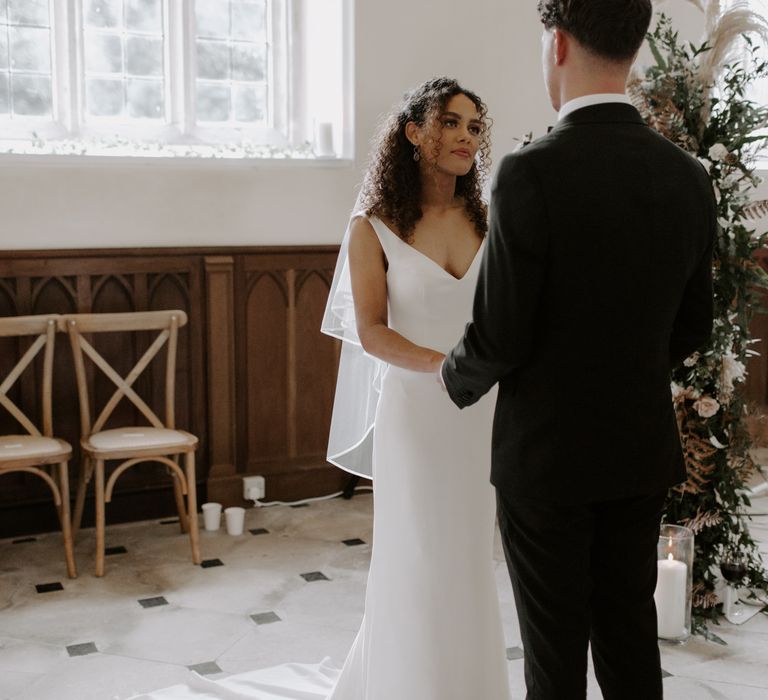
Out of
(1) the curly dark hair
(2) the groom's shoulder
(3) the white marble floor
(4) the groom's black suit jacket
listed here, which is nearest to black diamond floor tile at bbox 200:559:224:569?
(3) the white marble floor

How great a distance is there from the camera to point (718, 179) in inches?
139

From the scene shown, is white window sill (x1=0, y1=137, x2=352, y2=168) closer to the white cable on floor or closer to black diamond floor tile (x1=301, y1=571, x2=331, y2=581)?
the white cable on floor

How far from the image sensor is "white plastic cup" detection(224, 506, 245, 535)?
4734 mm

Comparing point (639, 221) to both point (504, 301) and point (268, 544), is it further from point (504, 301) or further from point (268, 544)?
point (268, 544)

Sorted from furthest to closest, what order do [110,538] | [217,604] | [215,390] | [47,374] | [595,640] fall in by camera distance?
[215,390]
[110,538]
[47,374]
[217,604]
[595,640]

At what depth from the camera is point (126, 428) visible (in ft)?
14.8

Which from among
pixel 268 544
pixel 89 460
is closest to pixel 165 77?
pixel 89 460

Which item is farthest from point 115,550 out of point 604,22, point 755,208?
point 604,22

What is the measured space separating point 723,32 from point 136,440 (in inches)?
108

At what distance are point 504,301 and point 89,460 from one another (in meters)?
3.06

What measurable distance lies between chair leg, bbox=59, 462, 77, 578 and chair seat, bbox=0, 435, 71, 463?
92 mm

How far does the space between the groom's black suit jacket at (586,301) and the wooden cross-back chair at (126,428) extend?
2.65 metres

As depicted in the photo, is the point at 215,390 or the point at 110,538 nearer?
the point at 110,538

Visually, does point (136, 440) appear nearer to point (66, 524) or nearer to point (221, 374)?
point (66, 524)
